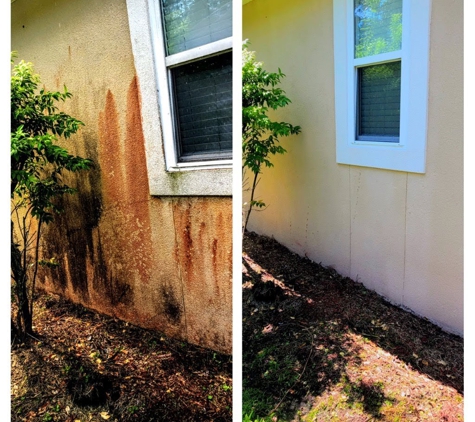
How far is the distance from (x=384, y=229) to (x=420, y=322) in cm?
34

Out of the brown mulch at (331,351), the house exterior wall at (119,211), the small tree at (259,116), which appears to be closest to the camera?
the brown mulch at (331,351)

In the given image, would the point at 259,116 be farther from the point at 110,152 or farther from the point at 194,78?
the point at 110,152

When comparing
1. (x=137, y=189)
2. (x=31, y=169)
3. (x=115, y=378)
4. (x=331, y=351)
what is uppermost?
(x=31, y=169)

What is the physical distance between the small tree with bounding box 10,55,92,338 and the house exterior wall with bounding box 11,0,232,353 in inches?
3.1

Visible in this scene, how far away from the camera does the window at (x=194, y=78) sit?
Answer: 153 cm

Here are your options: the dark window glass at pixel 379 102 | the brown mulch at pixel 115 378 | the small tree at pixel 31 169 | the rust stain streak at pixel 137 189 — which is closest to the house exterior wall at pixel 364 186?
the dark window glass at pixel 379 102

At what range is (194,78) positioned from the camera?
64.1 inches

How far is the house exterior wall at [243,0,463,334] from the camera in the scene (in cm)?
137

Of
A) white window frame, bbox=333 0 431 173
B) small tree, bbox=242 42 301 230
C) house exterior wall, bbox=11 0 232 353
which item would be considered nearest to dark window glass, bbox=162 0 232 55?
small tree, bbox=242 42 301 230

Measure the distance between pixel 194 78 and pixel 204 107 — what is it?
12 cm

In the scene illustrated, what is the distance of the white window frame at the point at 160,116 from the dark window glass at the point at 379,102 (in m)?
0.51

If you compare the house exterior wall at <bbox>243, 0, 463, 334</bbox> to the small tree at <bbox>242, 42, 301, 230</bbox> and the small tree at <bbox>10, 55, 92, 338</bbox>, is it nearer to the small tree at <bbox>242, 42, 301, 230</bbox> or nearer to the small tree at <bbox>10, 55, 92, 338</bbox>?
the small tree at <bbox>242, 42, 301, 230</bbox>

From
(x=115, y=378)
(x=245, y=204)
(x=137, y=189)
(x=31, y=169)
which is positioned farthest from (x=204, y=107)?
(x=115, y=378)

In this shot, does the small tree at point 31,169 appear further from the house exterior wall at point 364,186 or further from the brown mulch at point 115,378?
the house exterior wall at point 364,186
